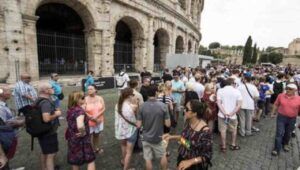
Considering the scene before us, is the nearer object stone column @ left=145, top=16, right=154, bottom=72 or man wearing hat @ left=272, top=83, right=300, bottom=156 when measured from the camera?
man wearing hat @ left=272, top=83, right=300, bottom=156

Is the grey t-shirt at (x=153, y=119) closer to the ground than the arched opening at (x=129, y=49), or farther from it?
closer to the ground

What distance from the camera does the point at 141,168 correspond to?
13.2 feet

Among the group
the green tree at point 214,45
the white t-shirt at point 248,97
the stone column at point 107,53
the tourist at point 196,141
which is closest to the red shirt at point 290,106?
the white t-shirt at point 248,97

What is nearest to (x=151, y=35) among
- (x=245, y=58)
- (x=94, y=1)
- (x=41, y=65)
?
(x=94, y=1)

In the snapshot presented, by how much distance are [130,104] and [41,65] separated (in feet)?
33.0

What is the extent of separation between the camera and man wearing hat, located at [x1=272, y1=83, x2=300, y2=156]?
450 cm

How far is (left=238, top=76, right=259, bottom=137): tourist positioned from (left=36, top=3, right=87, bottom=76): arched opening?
10.4m

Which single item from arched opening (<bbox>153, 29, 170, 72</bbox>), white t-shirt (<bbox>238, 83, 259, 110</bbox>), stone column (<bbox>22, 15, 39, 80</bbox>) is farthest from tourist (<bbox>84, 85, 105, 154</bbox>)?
arched opening (<bbox>153, 29, 170, 72</bbox>)

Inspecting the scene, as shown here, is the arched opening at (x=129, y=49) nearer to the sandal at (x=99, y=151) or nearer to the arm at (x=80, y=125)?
the sandal at (x=99, y=151)

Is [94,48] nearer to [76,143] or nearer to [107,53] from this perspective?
[107,53]

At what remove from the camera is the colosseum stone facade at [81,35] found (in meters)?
8.89

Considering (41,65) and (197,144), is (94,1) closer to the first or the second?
(41,65)

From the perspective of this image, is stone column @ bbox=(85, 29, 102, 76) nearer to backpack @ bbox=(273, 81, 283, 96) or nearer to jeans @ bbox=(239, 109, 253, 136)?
jeans @ bbox=(239, 109, 253, 136)

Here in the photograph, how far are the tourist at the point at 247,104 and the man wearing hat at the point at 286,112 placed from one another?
814 millimetres
